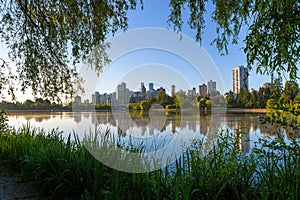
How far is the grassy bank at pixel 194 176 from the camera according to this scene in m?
1.80

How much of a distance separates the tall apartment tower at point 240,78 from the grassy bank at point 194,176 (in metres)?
0.58

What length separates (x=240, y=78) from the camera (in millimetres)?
2617

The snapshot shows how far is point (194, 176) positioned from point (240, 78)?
1207mm

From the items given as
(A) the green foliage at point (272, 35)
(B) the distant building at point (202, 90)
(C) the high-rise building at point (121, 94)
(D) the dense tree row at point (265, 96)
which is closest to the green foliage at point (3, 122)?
(C) the high-rise building at point (121, 94)

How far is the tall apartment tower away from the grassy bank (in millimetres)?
576

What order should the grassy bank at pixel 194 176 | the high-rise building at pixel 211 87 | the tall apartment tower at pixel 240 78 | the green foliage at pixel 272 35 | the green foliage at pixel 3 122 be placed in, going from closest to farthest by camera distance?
the grassy bank at pixel 194 176, the green foliage at pixel 272 35, the tall apartment tower at pixel 240 78, the high-rise building at pixel 211 87, the green foliage at pixel 3 122

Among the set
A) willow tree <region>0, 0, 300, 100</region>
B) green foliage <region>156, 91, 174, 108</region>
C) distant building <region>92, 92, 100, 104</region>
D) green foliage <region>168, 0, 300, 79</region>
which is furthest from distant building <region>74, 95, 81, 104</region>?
green foliage <region>168, 0, 300, 79</region>

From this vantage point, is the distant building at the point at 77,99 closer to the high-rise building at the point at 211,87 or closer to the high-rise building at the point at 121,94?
the high-rise building at the point at 121,94

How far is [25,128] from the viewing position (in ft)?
17.8

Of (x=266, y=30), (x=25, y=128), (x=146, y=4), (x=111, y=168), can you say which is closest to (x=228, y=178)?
(x=111, y=168)

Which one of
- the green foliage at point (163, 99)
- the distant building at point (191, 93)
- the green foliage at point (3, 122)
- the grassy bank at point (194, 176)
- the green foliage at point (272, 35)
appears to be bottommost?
the grassy bank at point (194, 176)

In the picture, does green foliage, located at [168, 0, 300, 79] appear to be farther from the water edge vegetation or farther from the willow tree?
the willow tree

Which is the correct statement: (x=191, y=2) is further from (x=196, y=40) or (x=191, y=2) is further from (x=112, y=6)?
(x=112, y=6)

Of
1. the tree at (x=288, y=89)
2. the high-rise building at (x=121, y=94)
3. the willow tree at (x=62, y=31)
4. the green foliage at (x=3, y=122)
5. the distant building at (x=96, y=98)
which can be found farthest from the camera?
the green foliage at (x=3, y=122)
